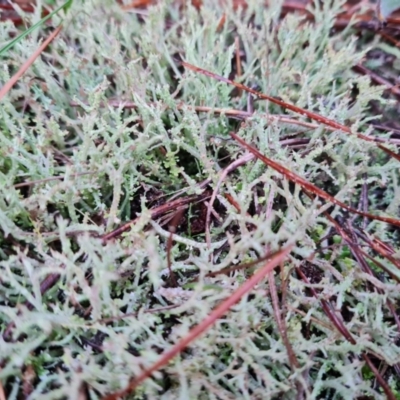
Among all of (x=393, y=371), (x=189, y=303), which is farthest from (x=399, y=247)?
(x=189, y=303)

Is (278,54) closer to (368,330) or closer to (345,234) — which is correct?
(345,234)

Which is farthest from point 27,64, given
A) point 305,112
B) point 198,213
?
point 305,112

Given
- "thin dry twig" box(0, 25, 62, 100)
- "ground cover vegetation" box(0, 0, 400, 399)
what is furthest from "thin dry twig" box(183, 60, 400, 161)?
"thin dry twig" box(0, 25, 62, 100)

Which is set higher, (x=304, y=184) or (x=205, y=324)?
(x=304, y=184)

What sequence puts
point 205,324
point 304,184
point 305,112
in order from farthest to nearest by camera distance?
1. point 305,112
2. point 304,184
3. point 205,324

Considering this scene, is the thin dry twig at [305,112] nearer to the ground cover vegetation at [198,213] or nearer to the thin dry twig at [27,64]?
the ground cover vegetation at [198,213]

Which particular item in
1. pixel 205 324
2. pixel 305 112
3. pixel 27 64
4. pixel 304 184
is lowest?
pixel 205 324

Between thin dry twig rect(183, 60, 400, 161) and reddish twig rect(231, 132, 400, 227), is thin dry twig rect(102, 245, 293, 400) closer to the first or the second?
reddish twig rect(231, 132, 400, 227)

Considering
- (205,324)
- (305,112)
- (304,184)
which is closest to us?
(205,324)

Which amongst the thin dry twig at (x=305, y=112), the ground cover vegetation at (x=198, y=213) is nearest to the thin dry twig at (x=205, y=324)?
the ground cover vegetation at (x=198, y=213)

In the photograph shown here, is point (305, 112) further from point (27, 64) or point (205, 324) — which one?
point (27, 64)
